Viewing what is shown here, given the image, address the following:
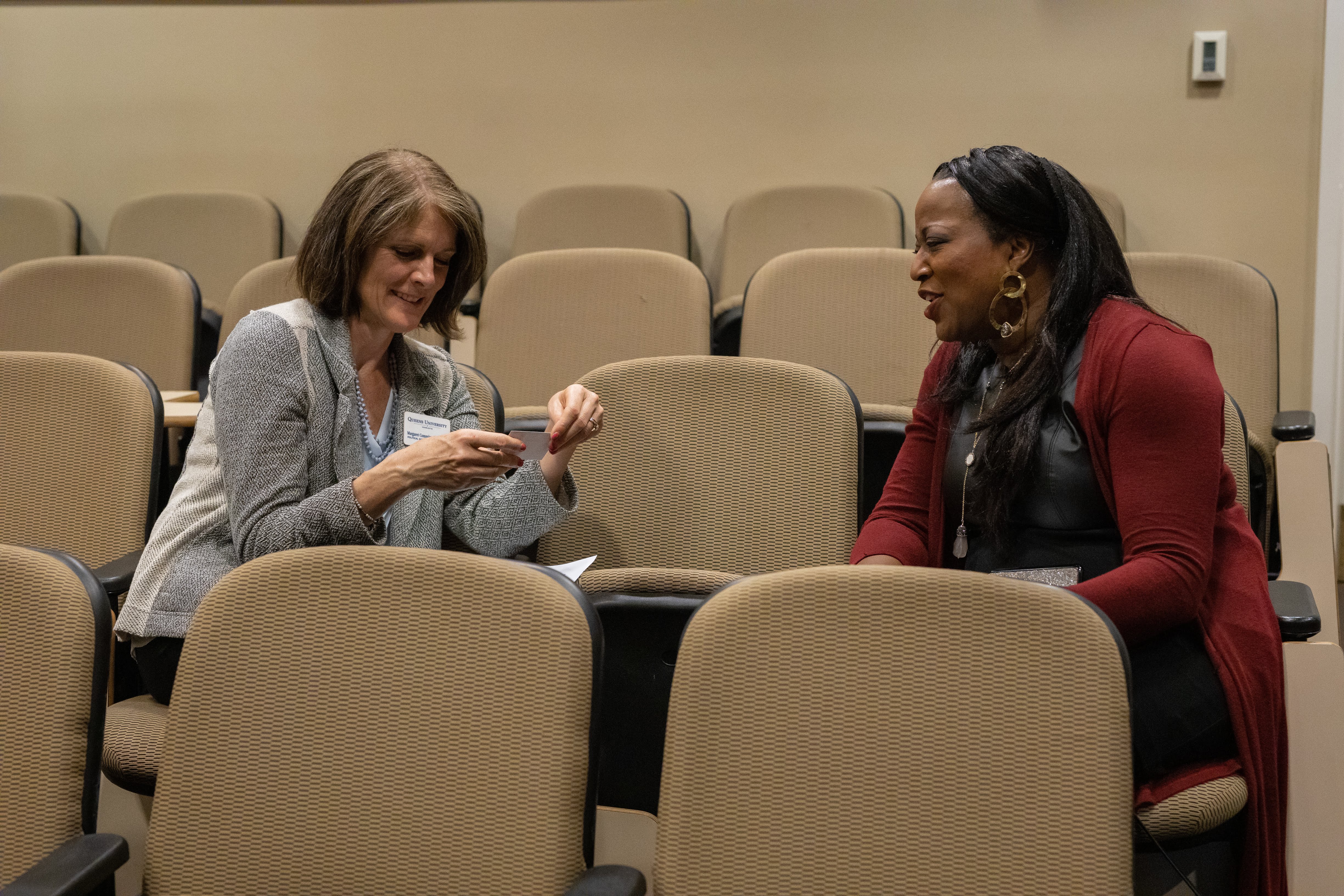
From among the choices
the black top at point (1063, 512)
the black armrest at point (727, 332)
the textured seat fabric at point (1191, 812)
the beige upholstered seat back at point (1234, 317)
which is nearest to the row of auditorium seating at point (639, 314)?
the beige upholstered seat back at point (1234, 317)

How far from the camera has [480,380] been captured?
84.4 inches

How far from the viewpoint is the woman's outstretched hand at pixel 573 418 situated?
177cm

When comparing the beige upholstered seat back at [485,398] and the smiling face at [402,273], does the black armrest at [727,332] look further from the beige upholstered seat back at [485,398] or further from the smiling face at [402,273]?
the smiling face at [402,273]

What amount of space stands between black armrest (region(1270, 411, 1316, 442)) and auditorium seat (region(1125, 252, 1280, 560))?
133 mm

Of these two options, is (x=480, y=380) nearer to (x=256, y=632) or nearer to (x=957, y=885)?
(x=256, y=632)

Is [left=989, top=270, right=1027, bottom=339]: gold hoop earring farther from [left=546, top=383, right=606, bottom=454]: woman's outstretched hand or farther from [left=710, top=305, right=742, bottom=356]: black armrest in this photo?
[left=710, top=305, right=742, bottom=356]: black armrest

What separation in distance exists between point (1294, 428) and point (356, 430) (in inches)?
67.4

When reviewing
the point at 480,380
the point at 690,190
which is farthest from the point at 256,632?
the point at 690,190

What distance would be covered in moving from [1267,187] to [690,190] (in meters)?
1.65

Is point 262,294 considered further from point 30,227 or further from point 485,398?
point 30,227

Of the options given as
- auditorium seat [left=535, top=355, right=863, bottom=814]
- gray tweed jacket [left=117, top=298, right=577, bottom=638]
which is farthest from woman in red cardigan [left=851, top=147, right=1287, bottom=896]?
gray tweed jacket [left=117, top=298, right=577, bottom=638]

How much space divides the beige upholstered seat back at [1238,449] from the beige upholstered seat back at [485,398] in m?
1.18

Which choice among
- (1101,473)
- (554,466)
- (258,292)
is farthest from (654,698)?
(258,292)

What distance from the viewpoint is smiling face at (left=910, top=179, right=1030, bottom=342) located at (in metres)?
1.64
